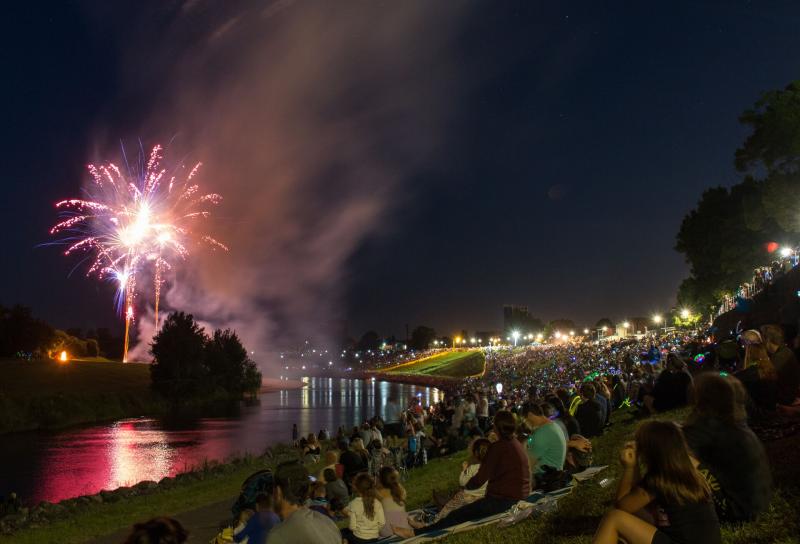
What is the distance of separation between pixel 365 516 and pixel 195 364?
97335 millimetres

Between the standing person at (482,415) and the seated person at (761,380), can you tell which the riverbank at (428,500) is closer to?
the seated person at (761,380)

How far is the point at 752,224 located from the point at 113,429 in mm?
53798

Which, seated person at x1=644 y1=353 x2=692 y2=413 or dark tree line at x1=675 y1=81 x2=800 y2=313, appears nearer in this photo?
seated person at x1=644 y1=353 x2=692 y2=413

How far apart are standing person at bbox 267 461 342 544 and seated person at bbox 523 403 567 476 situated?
5.24m

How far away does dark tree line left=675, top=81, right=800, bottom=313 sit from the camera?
37.2m

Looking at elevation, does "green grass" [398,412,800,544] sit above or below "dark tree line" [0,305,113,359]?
below

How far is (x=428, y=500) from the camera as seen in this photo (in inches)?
519

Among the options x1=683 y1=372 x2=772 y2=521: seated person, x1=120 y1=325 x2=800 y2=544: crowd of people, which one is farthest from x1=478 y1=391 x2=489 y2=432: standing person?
x1=683 y1=372 x2=772 y2=521: seated person

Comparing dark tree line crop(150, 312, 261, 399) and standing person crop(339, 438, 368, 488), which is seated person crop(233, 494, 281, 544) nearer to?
standing person crop(339, 438, 368, 488)

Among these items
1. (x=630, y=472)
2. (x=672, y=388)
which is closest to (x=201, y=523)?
(x=672, y=388)

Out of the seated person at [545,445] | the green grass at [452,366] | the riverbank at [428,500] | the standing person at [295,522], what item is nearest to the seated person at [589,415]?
the riverbank at [428,500]

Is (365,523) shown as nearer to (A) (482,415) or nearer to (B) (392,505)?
(B) (392,505)

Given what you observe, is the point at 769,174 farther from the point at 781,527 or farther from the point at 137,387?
the point at 137,387

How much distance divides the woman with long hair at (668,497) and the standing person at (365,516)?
4.58 meters
